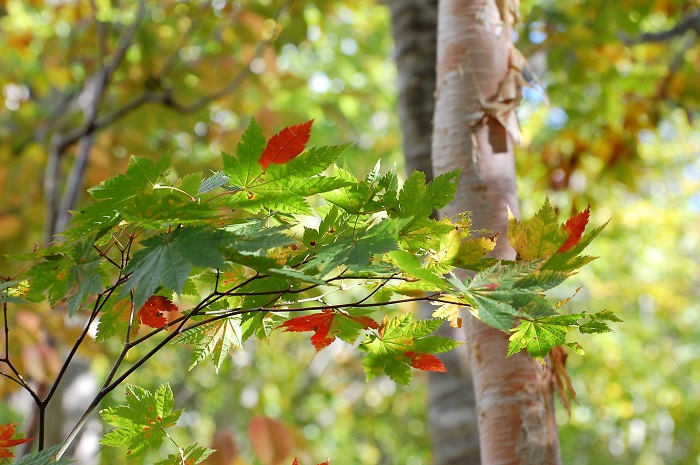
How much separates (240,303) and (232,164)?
201 mm

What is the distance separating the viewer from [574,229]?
0.63 metres

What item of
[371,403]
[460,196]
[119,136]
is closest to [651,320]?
[371,403]

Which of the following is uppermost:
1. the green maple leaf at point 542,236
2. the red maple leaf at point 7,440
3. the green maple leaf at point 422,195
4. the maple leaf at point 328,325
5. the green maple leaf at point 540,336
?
the green maple leaf at point 422,195

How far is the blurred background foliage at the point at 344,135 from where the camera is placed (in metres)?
2.85

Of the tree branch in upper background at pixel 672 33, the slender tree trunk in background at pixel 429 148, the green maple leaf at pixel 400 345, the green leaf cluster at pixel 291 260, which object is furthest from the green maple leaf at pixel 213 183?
the tree branch in upper background at pixel 672 33

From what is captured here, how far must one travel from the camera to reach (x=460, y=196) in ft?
3.12

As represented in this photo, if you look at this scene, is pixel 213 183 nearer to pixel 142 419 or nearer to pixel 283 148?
pixel 283 148

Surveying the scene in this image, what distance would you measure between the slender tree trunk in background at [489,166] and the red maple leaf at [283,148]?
1.35ft

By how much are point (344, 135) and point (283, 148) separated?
5723 mm

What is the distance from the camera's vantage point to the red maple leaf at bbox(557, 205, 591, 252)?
2.03ft

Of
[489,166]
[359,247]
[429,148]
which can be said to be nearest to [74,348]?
[359,247]

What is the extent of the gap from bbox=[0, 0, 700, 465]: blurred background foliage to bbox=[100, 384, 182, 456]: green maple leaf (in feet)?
2.69

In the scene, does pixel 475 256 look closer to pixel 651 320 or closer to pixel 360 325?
pixel 360 325

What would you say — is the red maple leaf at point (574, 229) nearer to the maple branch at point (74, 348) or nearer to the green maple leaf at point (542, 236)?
the green maple leaf at point (542, 236)
